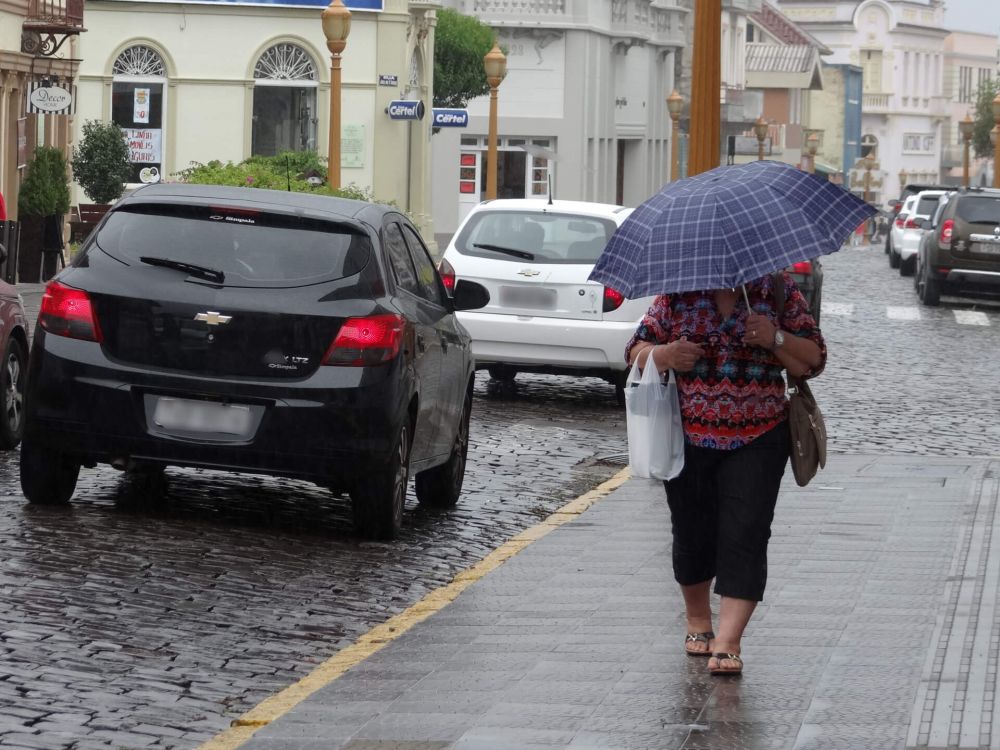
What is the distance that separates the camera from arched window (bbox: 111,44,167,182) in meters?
40.3

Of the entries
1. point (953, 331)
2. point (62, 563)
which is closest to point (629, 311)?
point (62, 563)

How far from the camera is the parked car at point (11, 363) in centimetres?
1209

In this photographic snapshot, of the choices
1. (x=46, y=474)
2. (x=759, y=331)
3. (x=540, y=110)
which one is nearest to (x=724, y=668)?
(x=759, y=331)

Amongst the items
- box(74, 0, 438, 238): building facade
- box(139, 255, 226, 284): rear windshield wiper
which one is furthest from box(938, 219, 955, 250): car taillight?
box(139, 255, 226, 284): rear windshield wiper

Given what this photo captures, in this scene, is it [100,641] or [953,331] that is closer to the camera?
[100,641]

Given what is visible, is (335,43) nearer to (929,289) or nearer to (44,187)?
A: (44,187)

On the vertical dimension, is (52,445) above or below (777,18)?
below

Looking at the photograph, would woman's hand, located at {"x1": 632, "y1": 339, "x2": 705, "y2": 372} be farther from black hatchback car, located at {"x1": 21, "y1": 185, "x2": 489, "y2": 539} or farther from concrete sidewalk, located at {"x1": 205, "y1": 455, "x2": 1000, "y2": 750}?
black hatchback car, located at {"x1": 21, "y1": 185, "x2": 489, "y2": 539}

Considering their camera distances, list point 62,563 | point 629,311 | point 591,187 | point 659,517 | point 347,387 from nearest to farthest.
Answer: point 62,563 < point 347,387 < point 659,517 < point 629,311 < point 591,187

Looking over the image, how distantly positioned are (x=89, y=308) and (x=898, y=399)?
373 inches

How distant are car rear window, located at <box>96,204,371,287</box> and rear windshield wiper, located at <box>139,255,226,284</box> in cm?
2

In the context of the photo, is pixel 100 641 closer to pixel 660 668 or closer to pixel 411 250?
pixel 660 668

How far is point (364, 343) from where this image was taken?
9164 mm

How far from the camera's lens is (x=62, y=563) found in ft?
27.8
